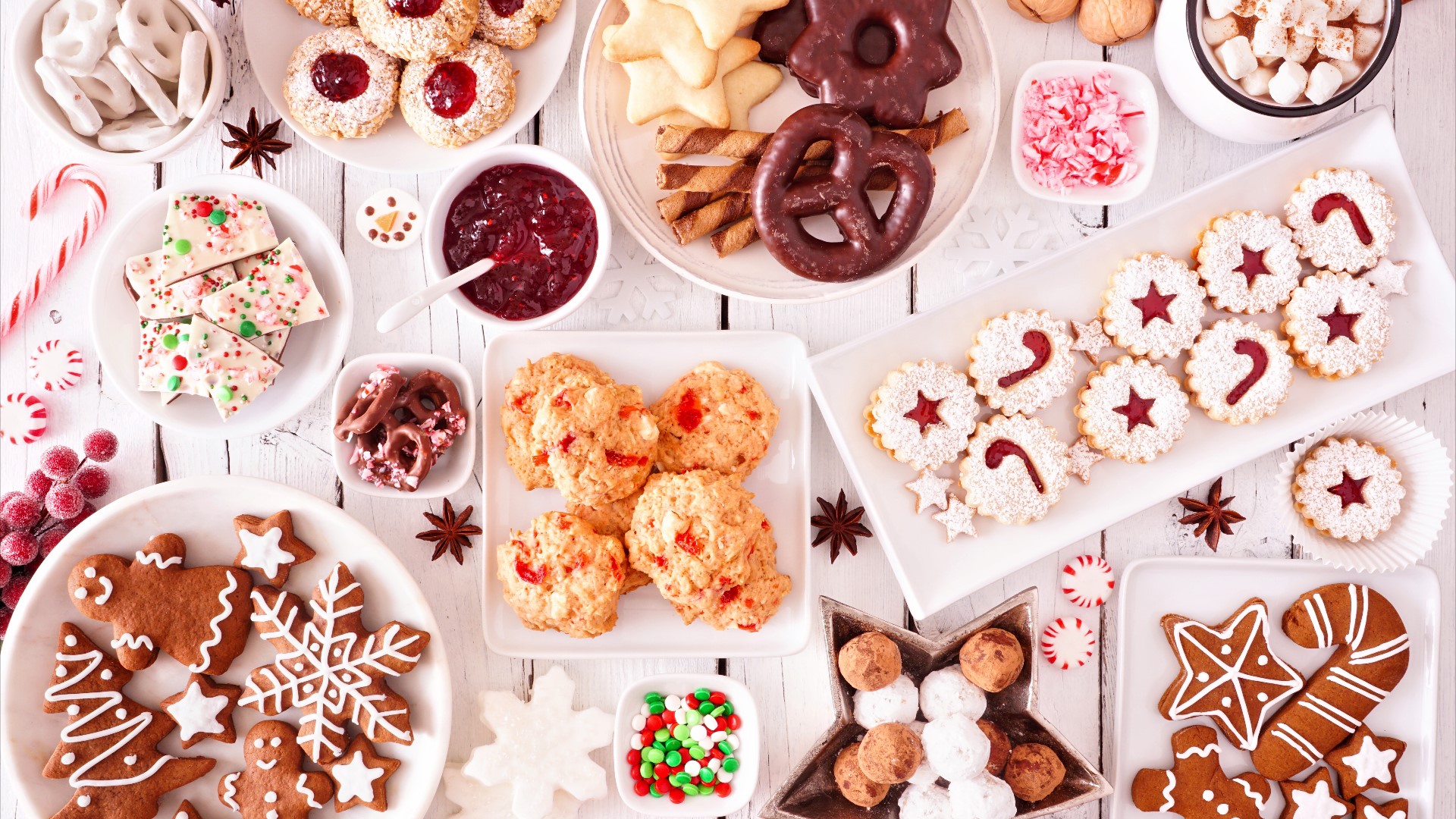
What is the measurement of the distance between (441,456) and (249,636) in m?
0.77

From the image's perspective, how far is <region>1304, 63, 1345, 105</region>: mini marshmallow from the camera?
2211 mm

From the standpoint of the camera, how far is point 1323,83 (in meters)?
2.21

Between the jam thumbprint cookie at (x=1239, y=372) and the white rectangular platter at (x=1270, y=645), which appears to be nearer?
the jam thumbprint cookie at (x=1239, y=372)

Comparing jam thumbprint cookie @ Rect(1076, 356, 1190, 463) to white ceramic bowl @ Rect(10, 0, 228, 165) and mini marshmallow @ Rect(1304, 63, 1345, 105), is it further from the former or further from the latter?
white ceramic bowl @ Rect(10, 0, 228, 165)

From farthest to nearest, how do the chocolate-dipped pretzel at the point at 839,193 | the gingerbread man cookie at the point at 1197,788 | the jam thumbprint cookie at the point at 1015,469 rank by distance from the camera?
1. the gingerbread man cookie at the point at 1197,788
2. the jam thumbprint cookie at the point at 1015,469
3. the chocolate-dipped pretzel at the point at 839,193

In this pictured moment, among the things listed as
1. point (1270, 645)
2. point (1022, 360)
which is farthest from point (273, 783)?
point (1270, 645)

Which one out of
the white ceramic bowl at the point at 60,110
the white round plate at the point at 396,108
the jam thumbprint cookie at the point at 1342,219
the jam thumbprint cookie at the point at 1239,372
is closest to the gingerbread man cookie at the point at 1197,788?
the jam thumbprint cookie at the point at 1239,372

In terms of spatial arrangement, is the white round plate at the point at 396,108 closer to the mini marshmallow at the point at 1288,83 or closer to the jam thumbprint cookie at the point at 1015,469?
the jam thumbprint cookie at the point at 1015,469

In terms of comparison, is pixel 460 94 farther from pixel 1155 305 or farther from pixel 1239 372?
pixel 1239 372

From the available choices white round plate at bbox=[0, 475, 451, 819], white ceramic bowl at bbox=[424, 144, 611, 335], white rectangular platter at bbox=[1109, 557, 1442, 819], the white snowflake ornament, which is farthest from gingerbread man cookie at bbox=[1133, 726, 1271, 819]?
white ceramic bowl at bbox=[424, 144, 611, 335]

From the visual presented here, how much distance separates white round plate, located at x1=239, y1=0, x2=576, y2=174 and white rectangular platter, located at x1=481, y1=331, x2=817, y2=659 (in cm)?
53

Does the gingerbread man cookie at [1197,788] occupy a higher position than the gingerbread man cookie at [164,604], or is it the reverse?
the gingerbread man cookie at [164,604]

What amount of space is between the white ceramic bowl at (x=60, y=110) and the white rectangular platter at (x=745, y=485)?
3.12ft

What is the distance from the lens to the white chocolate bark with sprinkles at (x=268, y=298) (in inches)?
88.2
